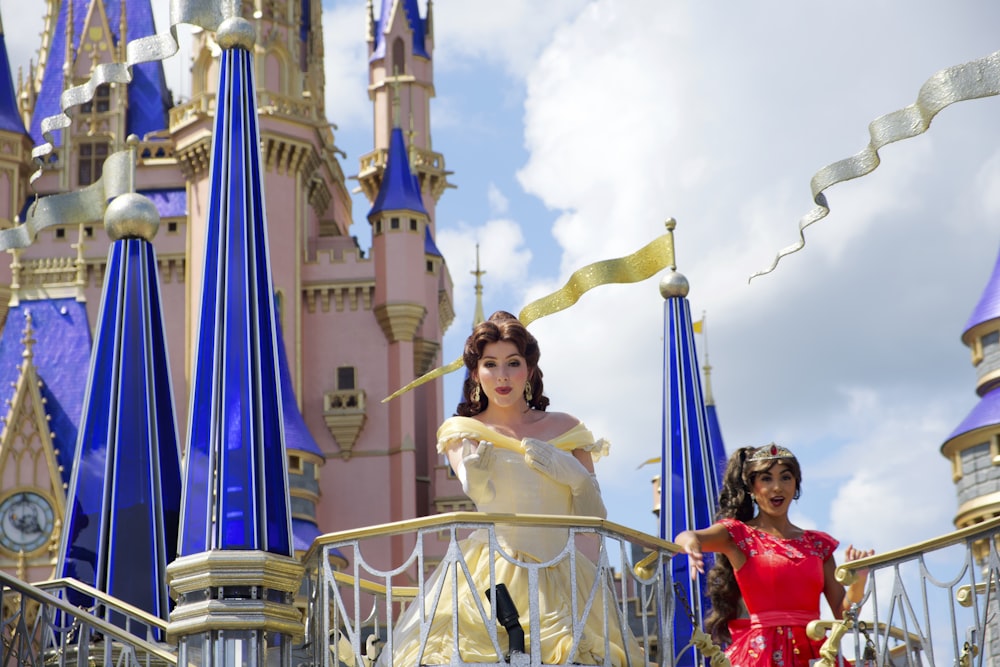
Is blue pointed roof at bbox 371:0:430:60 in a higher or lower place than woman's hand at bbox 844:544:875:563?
higher

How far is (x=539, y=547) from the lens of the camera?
545 cm

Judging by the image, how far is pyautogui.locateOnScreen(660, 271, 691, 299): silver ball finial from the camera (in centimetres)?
896

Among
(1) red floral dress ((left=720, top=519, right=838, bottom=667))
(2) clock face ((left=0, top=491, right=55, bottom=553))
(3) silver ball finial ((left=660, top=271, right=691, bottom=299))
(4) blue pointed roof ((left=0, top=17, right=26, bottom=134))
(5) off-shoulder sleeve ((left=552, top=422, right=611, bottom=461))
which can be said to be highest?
(4) blue pointed roof ((left=0, top=17, right=26, bottom=134))

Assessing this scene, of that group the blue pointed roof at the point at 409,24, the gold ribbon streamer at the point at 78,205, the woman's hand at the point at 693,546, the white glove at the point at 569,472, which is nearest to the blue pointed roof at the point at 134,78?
the blue pointed roof at the point at 409,24

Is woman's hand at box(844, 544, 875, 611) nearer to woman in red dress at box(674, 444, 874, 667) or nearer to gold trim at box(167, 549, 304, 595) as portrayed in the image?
woman in red dress at box(674, 444, 874, 667)

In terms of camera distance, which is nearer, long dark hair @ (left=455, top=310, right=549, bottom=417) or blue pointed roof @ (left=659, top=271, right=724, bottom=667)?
long dark hair @ (left=455, top=310, right=549, bottom=417)

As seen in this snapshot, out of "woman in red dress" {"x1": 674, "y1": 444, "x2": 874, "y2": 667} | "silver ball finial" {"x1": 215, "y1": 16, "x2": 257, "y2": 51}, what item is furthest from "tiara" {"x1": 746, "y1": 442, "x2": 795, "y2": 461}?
"silver ball finial" {"x1": 215, "y1": 16, "x2": 257, "y2": 51}

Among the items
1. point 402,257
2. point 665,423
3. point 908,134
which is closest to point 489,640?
point 908,134

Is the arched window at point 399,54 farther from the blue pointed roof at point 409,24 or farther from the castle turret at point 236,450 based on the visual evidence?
the castle turret at point 236,450

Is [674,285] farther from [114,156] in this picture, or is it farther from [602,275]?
[114,156]

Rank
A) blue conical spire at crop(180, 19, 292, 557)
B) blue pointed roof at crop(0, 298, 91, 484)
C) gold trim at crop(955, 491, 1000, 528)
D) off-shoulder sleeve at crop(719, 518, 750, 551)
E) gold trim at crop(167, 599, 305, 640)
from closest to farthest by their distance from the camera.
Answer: off-shoulder sleeve at crop(719, 518, 750, 551), gold trim at crop(167, 599, 305, 640), blue conical spire at crop(180, 19, 292, 557), gold trim at crop(955, 491, 1000, 528), blue pointed roof at crop(0, 298, 91, 484)

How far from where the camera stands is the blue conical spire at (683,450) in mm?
8695

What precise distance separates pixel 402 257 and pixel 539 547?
89.7 feet

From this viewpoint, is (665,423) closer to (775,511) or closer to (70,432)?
(775,511)
